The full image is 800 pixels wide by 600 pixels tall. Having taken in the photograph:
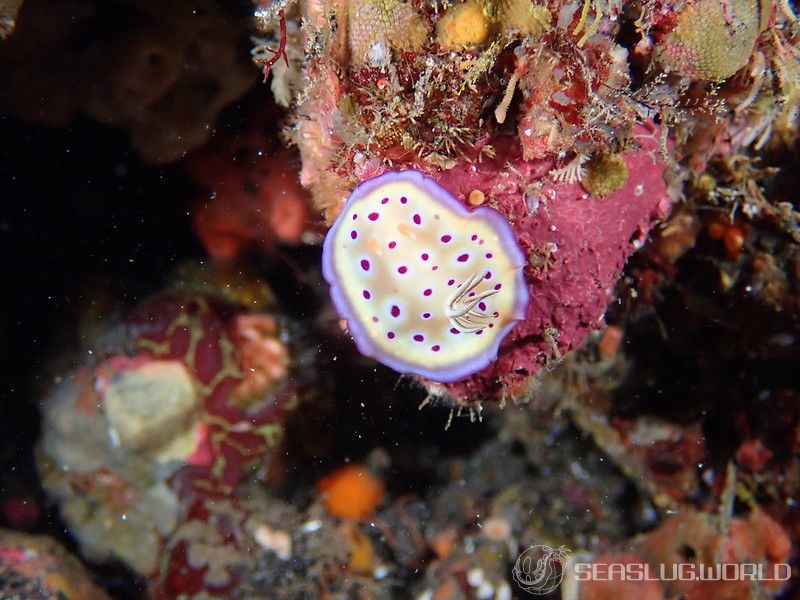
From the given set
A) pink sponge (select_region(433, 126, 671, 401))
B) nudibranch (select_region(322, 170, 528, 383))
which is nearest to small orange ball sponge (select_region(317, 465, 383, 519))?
pink sponge (select_region(433, 126, 671, 401))

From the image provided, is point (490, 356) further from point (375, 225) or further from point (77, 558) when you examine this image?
point (77, 558)

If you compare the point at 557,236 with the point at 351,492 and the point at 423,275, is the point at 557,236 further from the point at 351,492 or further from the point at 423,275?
the point at 351,492

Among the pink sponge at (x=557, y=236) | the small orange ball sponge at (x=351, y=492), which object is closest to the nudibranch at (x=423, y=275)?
the pink sponge at (x=557, y=236)

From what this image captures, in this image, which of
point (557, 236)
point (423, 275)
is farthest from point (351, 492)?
point (557, 236)

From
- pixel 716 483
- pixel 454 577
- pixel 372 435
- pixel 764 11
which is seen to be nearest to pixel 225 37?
pixel 764 11

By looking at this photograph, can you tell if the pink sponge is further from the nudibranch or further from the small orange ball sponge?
the small orange ball sponge

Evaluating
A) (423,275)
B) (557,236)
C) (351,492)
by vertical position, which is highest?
(557,236)

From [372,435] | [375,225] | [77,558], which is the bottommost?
[77,558]
